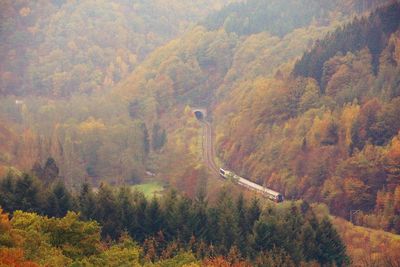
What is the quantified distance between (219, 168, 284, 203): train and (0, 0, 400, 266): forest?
2129 millimetres

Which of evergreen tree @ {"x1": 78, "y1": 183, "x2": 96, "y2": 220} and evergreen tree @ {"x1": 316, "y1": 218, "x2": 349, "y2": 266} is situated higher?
evergreen tree @ {"x1": 78, "y1": 183, "x2": 96, "y2": 220}

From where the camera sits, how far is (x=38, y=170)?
91.9m

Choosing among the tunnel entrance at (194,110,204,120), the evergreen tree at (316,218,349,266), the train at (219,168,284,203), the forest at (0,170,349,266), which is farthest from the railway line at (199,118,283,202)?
the evergreen tree at (316,218,349,266)

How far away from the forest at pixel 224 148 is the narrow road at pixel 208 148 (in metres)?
1.47

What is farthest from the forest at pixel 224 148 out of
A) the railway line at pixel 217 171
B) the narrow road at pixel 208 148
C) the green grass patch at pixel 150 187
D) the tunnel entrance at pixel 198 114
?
the tunnel entrance at pixel 198 114

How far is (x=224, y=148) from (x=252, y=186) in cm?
2180

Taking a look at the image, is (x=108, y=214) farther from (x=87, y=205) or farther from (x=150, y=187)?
(x=150, y=187)

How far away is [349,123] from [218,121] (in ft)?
151

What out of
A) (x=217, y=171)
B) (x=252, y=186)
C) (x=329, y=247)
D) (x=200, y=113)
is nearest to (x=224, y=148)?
(x=217, y=171)

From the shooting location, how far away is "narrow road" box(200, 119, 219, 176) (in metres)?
124

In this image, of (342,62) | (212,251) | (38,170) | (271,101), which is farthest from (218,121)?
(212,251)

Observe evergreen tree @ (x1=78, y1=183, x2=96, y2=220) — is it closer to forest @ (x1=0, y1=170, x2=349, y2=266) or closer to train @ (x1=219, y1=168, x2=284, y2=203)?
forest @ (x1=0, y1=170, x2=349, y2=266)

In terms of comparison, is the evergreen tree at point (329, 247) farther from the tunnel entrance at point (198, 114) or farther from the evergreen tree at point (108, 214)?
the tunnel entrance at point (198, 114)

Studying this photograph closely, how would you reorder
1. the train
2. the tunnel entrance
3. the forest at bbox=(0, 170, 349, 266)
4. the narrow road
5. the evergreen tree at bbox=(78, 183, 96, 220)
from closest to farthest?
1. the forest at bbox=(0, 170, 349, 266)
2. the evergreen tree at bbox=(78, 183, 96, 220)
3. the train
4. the narrow road
5. the tunnel entrance
